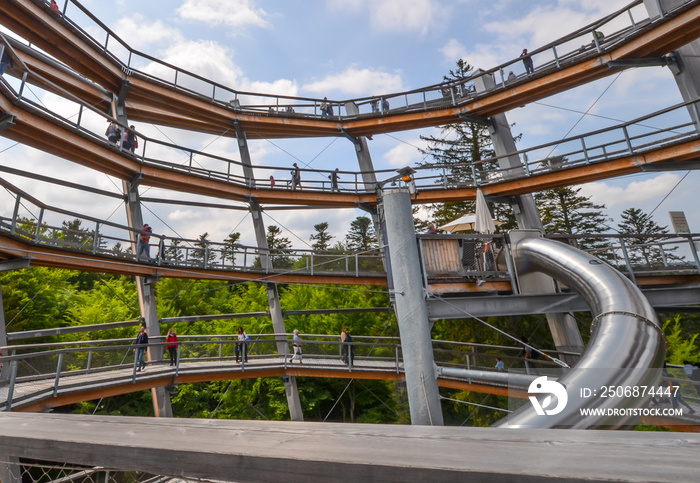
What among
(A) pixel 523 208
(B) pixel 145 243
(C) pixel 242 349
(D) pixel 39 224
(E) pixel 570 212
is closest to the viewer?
(D) pixel 39 224

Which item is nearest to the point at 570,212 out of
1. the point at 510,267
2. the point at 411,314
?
the point at 510,267

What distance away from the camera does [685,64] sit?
1330 cm

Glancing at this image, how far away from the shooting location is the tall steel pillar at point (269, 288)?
54.3ft

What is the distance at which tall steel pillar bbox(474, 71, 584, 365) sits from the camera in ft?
47.8

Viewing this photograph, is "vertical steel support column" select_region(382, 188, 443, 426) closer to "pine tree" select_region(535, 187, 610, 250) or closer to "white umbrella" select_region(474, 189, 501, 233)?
"white umbrella" select_region(474, 189, 501, 233)

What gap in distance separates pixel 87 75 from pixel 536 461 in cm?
1994

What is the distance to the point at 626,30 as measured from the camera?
14.0m

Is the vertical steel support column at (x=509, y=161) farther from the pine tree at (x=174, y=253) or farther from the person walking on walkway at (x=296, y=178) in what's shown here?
the pine tree at (x=174, y=253)

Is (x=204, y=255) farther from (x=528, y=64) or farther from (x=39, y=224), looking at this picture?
(x=528, y=64)

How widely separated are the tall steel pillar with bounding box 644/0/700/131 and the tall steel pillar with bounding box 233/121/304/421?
16.7 metres

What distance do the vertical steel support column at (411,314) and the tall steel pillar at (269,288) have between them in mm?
11019

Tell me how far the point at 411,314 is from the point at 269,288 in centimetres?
1320

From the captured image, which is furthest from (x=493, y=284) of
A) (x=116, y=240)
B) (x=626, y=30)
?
(x=116, y=240)

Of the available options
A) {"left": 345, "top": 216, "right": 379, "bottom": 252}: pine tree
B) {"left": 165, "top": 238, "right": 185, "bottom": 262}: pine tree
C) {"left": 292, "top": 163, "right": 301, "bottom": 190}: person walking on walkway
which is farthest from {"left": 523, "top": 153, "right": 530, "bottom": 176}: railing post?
{"left": 345, "top": 216, "right": 379, "bottom": 252}: pine tree
